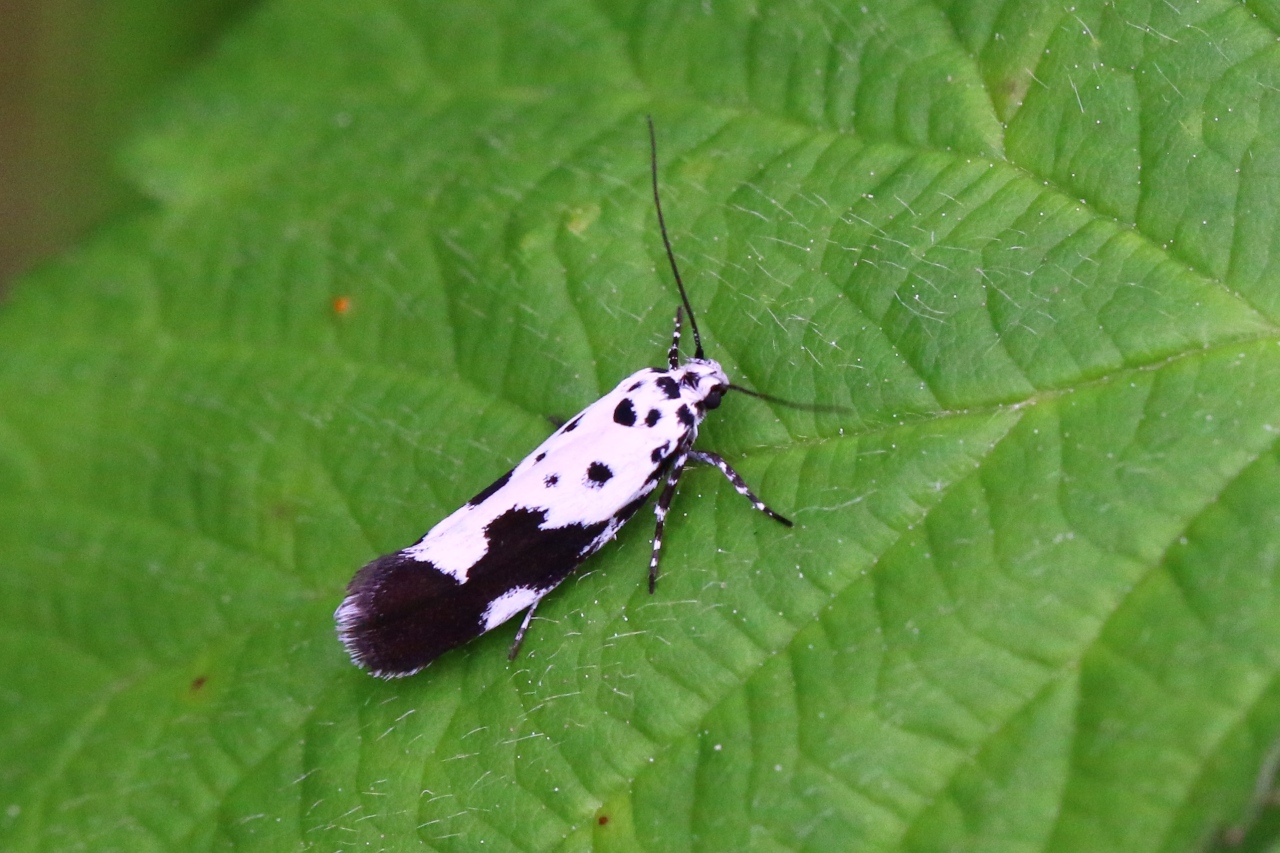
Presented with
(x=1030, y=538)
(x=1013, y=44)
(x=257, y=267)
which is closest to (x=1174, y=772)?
(x=1030, y=538)

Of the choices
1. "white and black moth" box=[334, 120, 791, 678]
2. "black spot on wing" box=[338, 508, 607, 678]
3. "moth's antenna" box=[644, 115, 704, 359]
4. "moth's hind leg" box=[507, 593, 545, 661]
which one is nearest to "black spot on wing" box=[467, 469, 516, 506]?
"white and black moth" box=[334, 120, 791, 678]

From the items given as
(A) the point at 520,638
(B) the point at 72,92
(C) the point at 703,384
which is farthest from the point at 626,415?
(B) the point at 72,92

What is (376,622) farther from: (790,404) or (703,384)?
(790,404)

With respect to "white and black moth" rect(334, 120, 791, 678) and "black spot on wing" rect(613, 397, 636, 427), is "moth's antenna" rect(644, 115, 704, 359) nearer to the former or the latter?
"white and black moth" rect(334, 120, 791, 678)

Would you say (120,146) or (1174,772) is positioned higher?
(120,146)

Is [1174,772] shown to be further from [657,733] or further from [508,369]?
[508,369]

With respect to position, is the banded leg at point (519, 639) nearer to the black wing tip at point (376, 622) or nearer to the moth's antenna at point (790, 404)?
the black wing tip at point (376, 622)
